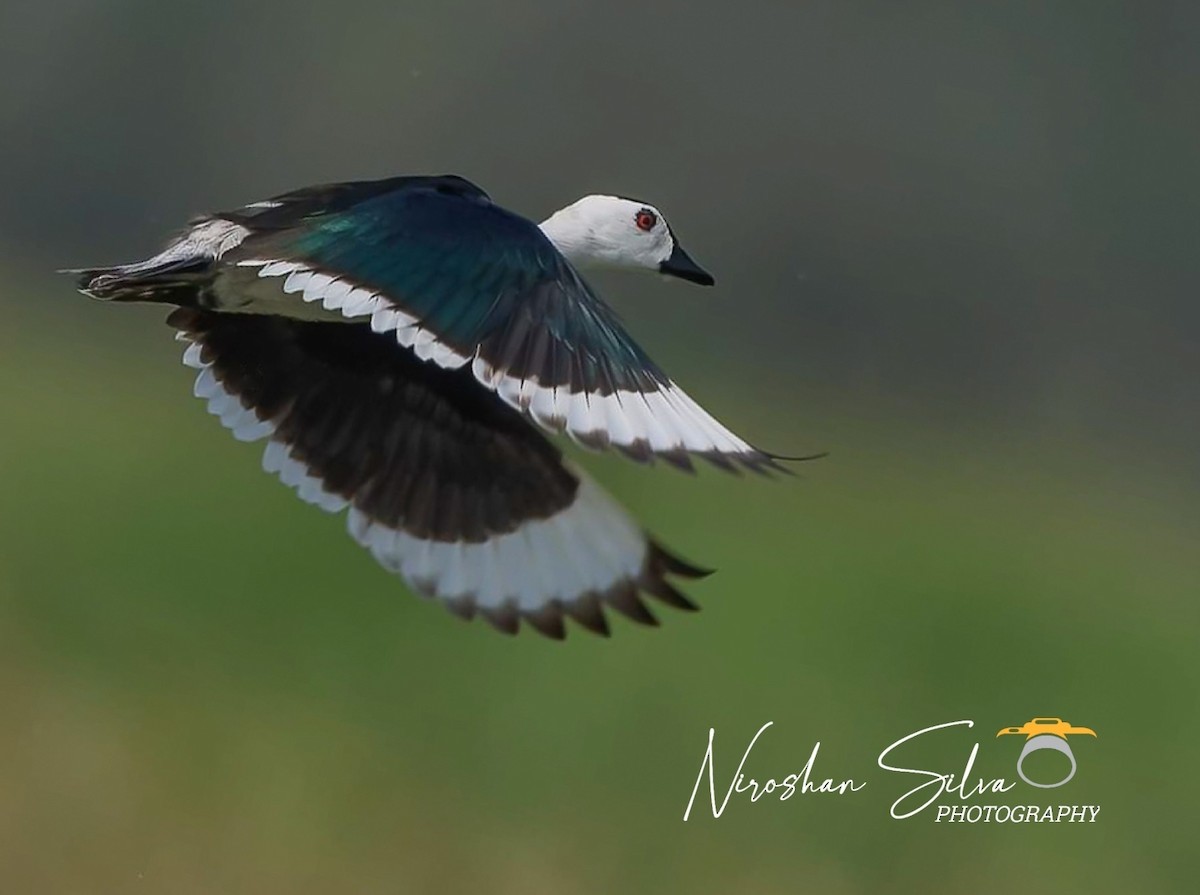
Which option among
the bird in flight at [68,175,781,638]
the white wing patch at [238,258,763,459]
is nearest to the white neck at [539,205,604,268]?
the bird in flight at [68,175,781,638]

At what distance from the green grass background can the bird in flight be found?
1.34m

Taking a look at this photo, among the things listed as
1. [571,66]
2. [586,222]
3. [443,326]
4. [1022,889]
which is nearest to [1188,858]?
[1022,889]

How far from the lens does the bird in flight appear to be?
2.43 m

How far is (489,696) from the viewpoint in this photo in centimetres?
446

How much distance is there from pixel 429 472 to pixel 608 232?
2.01ft

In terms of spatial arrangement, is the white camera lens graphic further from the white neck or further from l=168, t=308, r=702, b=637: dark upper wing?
l=168, t=308, r=702, b=637: dark upper wing

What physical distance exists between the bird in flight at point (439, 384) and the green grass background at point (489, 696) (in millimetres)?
1344

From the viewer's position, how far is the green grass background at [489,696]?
4090mm

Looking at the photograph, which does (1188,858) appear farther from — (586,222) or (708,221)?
(708,221)

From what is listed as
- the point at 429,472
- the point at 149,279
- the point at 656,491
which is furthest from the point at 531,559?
the point at 656,491

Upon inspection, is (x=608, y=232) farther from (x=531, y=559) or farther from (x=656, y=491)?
(x=656, y=491)

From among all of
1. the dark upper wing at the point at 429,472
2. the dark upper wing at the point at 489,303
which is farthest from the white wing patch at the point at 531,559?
the dark upper wing at the point at 489,303

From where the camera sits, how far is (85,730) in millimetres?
4297

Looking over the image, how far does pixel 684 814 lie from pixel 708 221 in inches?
109
